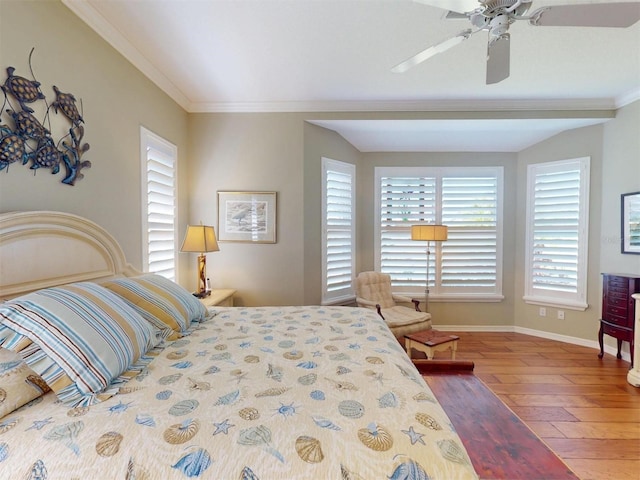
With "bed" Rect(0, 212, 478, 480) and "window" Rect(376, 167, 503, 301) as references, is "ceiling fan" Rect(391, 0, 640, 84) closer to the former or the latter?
"bed" Rect(0, 212, 478, 480)

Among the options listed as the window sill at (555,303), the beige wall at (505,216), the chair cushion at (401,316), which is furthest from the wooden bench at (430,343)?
the window sill at (555,303)

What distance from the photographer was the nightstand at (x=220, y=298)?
2.76 m

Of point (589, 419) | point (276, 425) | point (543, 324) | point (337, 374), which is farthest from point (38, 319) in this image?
point (543, 324)

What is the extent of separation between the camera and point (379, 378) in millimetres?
1191

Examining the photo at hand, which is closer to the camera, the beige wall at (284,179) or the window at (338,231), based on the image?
the beige wall at (284,179)

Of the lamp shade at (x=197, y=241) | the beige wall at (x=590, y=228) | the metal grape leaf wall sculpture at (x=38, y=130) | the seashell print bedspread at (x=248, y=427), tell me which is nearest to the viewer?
the seashell print bedspread at (x=248, y=427)

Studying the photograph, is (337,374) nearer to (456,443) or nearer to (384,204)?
(456,443)

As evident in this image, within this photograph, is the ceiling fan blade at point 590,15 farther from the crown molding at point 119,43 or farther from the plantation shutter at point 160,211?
the plantation shutter at point 160,211

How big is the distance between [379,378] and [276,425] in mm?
472

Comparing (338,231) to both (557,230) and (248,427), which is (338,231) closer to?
(557,230)

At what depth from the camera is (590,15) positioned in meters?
1.40

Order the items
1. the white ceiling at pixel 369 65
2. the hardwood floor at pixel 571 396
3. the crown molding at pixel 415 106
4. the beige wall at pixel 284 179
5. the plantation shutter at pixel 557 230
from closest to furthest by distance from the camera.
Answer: the hardwood floor at pixel 571 396 < the white ceiling at pixel 369 65 < the beige wall at pixel 284 179 < the crown molding at pixel 415 106 < the plantation shutter at pixel 557 230

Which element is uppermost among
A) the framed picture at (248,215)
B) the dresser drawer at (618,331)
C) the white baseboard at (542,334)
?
the framed picture at (248,215)

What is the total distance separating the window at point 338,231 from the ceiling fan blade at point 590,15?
240 centimetres
